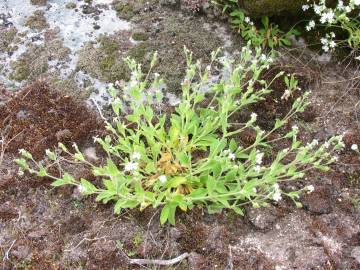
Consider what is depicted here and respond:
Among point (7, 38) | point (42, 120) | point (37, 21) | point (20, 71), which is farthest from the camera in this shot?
point (37, 21)

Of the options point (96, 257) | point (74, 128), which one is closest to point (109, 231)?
point (96, 257)

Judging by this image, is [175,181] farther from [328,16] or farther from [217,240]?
[328,16]

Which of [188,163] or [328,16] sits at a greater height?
[328,16]

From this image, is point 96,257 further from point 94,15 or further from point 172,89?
point 94,15

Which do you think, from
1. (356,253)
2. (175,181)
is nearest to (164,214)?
(175,181)

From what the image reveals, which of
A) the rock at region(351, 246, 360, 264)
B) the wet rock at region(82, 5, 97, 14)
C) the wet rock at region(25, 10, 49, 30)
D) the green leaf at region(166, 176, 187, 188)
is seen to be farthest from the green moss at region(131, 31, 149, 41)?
the rock at region(351, 246, 360, 264)

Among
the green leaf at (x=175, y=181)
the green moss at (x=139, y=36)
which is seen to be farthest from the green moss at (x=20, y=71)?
the green leaf at (x=175, y=181)

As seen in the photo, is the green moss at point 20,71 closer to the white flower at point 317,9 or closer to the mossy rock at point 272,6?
the mossy rock at point 272,6
